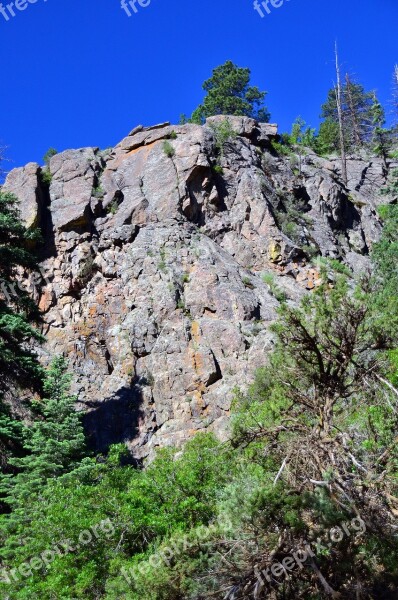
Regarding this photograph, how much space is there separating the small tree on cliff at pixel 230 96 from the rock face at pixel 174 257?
272 inches

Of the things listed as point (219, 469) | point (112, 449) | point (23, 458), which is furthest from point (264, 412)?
point (23, 458)

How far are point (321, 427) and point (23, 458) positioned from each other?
9457 millimetres

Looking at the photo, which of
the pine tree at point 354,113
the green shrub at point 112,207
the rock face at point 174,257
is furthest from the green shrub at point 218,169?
the pine tree at point 354,113

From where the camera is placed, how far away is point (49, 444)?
13891 mm

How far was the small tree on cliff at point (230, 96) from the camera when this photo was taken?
3866 cm

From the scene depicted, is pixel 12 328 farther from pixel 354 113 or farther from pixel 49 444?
pixel 354 113

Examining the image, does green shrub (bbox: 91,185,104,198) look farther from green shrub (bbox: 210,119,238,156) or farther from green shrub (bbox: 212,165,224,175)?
green shrub (bbox: 210,119,238,156)

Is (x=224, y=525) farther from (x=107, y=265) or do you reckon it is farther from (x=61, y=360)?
(x=107, y=265)

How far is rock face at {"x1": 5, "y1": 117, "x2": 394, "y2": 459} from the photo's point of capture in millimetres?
19344

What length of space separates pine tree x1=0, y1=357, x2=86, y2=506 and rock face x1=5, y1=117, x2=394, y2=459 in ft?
12.7

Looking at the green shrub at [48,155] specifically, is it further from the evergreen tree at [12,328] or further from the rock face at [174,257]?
the evergreen tree at [12,328]

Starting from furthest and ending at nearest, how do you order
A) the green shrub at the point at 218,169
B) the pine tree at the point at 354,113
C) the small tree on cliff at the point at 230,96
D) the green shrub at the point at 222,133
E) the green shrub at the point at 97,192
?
the pine tree at the point at 354,113
the small tree on cliff at the point at 230,96
the green shrub at the point at 222,133
the green shrub at the point at 218,169
the green shrub at the point at 97,192

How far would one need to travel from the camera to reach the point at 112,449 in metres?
12.3

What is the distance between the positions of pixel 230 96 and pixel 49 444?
32.8m
